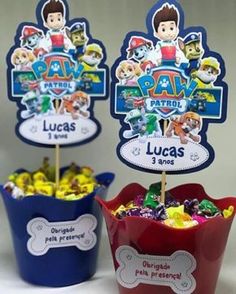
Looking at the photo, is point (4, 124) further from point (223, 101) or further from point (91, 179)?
point (223, 101)

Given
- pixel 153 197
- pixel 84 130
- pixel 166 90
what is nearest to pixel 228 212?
pixel 153 197

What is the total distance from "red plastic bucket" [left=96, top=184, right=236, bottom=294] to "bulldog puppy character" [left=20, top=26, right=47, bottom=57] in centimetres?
37

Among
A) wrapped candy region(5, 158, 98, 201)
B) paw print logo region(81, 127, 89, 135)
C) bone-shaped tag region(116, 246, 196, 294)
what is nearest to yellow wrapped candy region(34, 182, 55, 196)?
wrapped candy region(5, 158, 98, 201)

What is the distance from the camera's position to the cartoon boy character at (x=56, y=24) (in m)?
1.18

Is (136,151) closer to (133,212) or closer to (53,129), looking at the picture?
(133,212)

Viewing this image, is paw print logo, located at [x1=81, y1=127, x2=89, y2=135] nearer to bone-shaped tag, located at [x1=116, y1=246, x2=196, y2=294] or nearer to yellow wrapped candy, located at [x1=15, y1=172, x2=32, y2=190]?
yellow wrapped candy, located at [x1=15, y1=172, x2=32, y2=190]

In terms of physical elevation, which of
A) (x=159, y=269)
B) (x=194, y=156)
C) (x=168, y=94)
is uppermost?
(x=168, y=94)

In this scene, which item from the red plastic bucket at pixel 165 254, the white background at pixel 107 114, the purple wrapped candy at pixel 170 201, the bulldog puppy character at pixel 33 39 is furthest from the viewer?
the white background at pixel 107 114

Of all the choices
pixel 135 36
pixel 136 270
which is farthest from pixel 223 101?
pixel 136 270

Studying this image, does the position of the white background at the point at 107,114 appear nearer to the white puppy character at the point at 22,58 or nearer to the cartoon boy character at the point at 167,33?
the white puppy character at the point at 22,58

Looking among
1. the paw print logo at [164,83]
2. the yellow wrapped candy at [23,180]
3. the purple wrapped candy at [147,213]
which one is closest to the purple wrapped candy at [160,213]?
the purple wrapped candy at [147,213]

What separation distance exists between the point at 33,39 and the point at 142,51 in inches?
10.0

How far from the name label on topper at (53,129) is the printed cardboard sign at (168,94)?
0.59 ft

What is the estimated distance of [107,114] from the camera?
1.42 m
